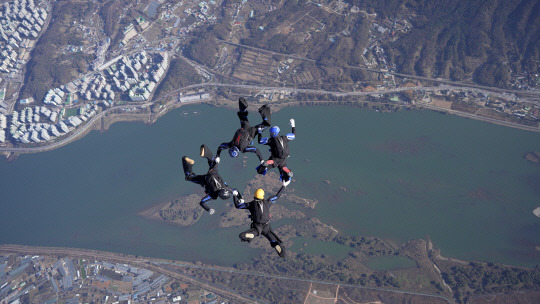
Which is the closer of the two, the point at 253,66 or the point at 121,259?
the point at 121,259

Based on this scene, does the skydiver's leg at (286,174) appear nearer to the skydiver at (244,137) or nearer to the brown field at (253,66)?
the skydiver at (244,137)

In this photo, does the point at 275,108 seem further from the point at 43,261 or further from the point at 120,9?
the point at 120,9

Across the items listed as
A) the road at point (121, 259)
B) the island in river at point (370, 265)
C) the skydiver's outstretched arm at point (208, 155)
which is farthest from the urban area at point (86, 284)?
the skydiver's outstretched arm at point (208, 155)

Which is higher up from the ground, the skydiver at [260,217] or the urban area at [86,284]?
the skydiver at [260,217]

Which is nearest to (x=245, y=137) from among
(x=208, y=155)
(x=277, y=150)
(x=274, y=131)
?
(x=274, y=131)

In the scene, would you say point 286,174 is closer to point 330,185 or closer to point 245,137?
point 245,137

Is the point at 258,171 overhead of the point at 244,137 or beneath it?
beneath
